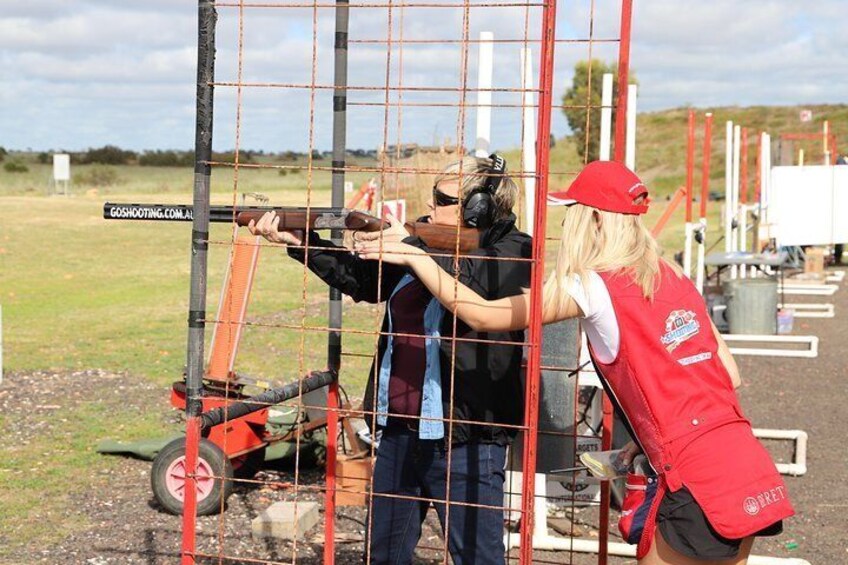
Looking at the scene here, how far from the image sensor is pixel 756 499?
124 inches

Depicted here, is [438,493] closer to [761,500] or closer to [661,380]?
[661,380]

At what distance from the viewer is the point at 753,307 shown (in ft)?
46.9

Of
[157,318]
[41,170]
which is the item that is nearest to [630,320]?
[157,318]

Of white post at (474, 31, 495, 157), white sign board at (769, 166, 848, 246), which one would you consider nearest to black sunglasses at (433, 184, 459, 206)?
white post at (474, 31, 495, 157)

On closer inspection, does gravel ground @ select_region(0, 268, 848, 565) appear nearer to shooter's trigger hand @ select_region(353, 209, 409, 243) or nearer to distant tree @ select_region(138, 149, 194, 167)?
shooter's trigger hand @ select_region(353, 209, 409, 243)

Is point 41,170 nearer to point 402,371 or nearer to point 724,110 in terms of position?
point 724,110

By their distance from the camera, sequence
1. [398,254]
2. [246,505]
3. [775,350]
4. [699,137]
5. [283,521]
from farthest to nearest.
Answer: [699,137]
[775,350]
[246,505]
[283,521]
[398,254]

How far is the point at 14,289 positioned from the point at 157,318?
4.29 metres

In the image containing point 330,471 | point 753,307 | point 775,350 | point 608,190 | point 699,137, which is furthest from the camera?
point 699,137

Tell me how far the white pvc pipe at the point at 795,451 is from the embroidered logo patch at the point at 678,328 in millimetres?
4718

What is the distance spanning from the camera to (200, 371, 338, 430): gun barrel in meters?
3.80

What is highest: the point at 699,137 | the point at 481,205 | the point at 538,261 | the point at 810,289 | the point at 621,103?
the point at 699,137

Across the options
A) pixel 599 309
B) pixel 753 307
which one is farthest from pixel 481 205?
pixel 753 307

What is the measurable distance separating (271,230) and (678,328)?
4.21 feet
